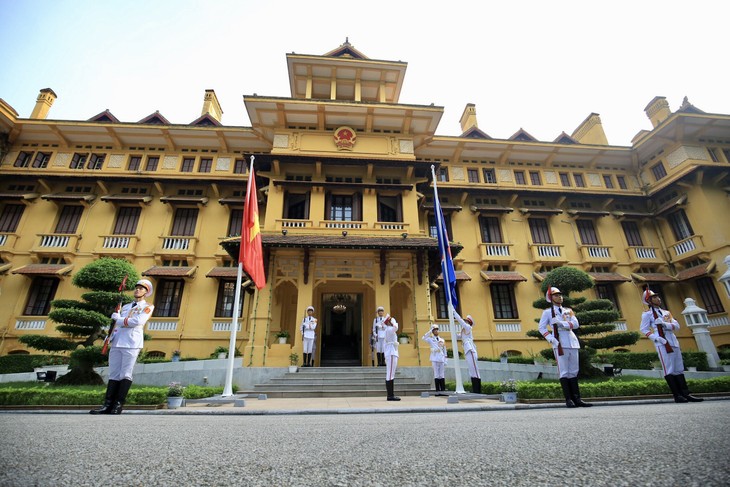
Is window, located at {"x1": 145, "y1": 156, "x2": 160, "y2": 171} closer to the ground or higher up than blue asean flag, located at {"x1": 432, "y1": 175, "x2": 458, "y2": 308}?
higher up

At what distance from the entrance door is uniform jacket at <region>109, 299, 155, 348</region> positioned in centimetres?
1037

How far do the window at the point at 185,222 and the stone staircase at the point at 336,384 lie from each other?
11.1 m

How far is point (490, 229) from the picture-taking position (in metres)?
19.1

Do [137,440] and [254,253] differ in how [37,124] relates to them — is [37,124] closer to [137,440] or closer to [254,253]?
[254,253]

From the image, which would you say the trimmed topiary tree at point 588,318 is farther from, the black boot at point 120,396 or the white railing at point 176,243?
the white railing at point 176,243

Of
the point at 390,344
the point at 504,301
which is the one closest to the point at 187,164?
the point at 390,344

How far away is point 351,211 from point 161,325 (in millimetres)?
10884

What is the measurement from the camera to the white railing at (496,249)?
1809 centimetres

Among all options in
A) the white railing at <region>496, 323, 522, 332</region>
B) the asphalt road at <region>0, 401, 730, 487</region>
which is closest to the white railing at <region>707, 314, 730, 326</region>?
the white railing at <region>496, 323, 522, 332</region>

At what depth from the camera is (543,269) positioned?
60.1 feet

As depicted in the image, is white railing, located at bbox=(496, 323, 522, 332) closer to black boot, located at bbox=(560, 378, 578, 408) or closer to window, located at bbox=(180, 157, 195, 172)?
black boot, located at bbox=(560, 378, 578, 408)

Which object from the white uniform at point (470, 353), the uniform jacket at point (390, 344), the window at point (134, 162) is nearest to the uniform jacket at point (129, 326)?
the uniform jacket at point (390, 344)

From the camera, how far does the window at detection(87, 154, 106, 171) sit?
18.7 meters

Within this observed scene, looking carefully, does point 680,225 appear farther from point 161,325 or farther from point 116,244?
point 116,244
